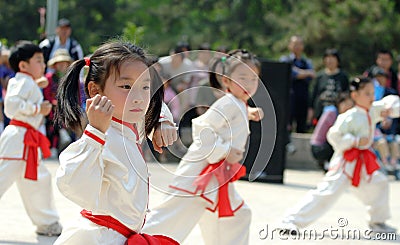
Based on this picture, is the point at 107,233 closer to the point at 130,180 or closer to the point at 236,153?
the point at 130,180

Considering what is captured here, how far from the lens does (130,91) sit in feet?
11.1

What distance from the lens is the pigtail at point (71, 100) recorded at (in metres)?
3.50

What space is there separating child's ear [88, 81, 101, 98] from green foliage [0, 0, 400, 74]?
30.9 ft

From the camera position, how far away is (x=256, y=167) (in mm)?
4359

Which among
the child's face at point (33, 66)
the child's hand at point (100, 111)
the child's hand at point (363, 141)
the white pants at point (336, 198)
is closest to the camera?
the child's hand at point (100, 111)

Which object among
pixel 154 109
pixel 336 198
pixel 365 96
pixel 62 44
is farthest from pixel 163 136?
pixel 62 44

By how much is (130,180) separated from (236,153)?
1.83 meters

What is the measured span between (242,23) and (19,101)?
16865 millimetres

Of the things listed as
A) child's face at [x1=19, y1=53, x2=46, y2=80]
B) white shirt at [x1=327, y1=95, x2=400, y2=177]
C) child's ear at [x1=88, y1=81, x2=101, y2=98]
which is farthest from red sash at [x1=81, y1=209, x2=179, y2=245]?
white shirt at [x1=327, y1=95, x2=400, y2=177]

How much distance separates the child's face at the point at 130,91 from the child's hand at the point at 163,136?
0.51 feet

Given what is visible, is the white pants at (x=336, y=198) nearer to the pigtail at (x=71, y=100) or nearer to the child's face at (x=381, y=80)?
the pigtail at (x=71, y=100)

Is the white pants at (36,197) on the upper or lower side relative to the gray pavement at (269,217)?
upper

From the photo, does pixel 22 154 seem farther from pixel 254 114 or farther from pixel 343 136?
pixel 343 136

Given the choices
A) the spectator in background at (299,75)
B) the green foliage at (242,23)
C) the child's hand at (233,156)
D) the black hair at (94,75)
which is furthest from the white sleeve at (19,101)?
the green foliage at (242,23)
